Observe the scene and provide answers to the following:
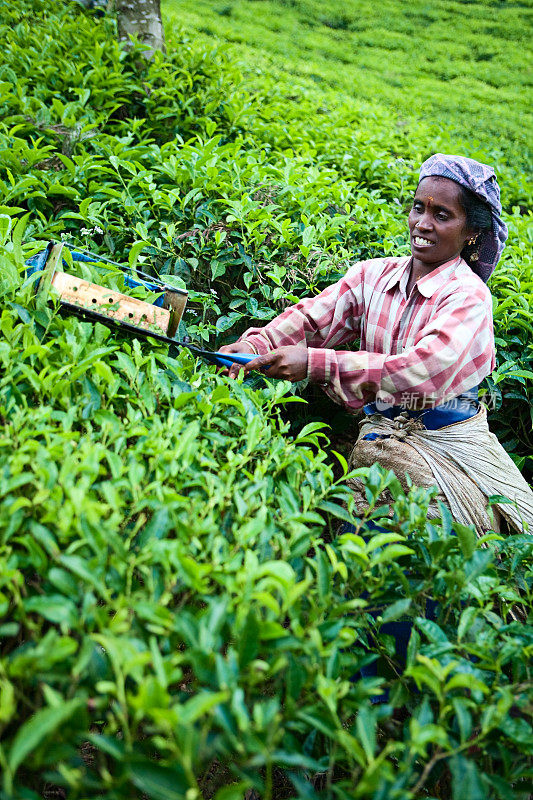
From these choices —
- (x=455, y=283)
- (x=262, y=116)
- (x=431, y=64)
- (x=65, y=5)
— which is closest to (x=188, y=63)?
(x=262, y=116)

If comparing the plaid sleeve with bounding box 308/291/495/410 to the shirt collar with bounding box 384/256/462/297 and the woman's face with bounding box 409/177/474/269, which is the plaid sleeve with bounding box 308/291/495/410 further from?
the woman's face with bounding box 409/177/474/269

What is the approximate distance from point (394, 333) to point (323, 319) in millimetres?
294

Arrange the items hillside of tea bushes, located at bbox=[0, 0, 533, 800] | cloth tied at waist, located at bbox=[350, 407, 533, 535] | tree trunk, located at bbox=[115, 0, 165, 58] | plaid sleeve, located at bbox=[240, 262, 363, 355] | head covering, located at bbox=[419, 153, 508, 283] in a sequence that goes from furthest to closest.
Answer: tree trunk, located at bbox=[115, 0, 165, 58], plaid sleeve, located at bbox=[240, 262, 363, 355], head covering, located at bbox=[419, 153, 508, 283], cloth tied at waist, located at bbox=[350, 407, 533, 535], hillside of tea bushes, located at bbox=[0, 0, 533, 800]

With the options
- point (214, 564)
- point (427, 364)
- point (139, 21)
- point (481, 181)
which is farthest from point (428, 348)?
point (139, 21)

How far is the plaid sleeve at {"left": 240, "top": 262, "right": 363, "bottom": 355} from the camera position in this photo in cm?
245

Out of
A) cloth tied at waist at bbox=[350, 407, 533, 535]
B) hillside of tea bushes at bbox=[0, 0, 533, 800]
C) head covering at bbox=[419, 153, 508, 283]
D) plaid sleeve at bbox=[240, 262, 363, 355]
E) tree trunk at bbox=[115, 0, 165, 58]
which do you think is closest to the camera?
hillside of tea bushes at bbox=[0, 0, 533, 800]

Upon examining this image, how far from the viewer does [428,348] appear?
210 cm

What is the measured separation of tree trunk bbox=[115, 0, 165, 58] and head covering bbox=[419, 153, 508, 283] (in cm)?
303

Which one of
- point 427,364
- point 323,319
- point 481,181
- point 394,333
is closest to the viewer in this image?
point 427,364

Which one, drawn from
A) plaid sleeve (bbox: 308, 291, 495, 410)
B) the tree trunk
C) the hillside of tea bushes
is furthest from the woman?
the tree trunk

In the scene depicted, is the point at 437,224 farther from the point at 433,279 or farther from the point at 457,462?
the point at 457,462

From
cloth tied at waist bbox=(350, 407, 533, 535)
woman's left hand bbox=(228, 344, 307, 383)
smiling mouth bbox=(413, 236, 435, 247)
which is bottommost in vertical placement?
cloth tied at waist bbox=(350, 407, 533, 535)

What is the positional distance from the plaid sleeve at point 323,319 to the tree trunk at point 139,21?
3.00 meters

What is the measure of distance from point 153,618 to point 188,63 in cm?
453
